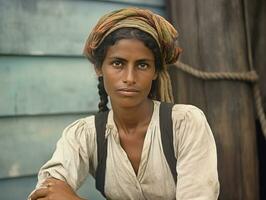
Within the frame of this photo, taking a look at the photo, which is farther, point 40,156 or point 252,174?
point 252,174

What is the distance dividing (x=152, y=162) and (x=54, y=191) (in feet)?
1.02

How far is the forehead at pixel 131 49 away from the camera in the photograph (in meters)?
1.27

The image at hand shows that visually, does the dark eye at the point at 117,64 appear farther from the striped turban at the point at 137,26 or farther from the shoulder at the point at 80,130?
the shoulder at the point at 80,130

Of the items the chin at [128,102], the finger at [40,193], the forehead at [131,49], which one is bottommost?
the finger at [40,193]

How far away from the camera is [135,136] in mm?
1402

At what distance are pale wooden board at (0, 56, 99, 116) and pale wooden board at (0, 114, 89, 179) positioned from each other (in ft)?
0.12

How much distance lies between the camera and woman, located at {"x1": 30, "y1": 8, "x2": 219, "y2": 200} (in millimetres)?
1275

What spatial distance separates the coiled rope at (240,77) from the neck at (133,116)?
597mm

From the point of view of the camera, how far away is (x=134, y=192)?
138cm

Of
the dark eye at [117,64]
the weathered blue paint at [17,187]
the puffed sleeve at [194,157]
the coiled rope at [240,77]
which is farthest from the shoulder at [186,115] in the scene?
the weathered blue paint at [17,187]

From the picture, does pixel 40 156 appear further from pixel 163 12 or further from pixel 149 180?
pixel 163 12

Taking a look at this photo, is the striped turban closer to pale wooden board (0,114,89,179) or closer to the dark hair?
the dark hair

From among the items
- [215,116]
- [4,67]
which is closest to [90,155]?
[4,67]

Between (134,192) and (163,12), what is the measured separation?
1.00m
